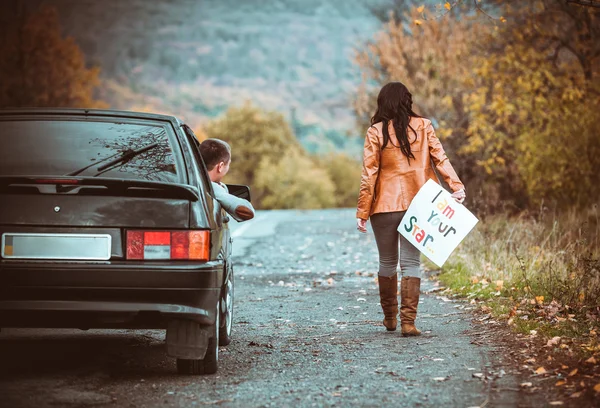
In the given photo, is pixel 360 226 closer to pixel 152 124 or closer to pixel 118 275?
pixel 152 124

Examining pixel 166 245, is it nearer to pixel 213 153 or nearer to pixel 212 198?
pixel 212 198

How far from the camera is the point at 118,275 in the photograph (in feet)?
17.6

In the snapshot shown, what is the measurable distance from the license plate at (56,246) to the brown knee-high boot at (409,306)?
291cm

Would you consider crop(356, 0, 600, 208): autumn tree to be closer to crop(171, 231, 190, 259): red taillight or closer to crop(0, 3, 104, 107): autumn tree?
crop(171, 231, 190, 259): red taillight

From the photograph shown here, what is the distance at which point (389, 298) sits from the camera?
7840 mm

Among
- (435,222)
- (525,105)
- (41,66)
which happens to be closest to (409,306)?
(435,222)

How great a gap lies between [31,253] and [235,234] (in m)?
15.8

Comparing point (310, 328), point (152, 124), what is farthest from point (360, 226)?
point (152, 124)

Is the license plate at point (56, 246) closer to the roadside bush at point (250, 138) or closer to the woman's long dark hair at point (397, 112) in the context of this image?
the woman's long dark hair at point (397, 112)

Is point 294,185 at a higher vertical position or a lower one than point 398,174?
lower

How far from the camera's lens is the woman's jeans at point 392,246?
769cm

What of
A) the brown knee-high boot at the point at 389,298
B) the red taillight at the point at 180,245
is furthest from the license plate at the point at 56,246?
the brown knee-high boot at the point at 389,298

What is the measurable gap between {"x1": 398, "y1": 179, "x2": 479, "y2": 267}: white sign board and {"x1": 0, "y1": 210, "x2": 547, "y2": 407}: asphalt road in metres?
0.69

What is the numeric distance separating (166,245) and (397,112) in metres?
2.87
